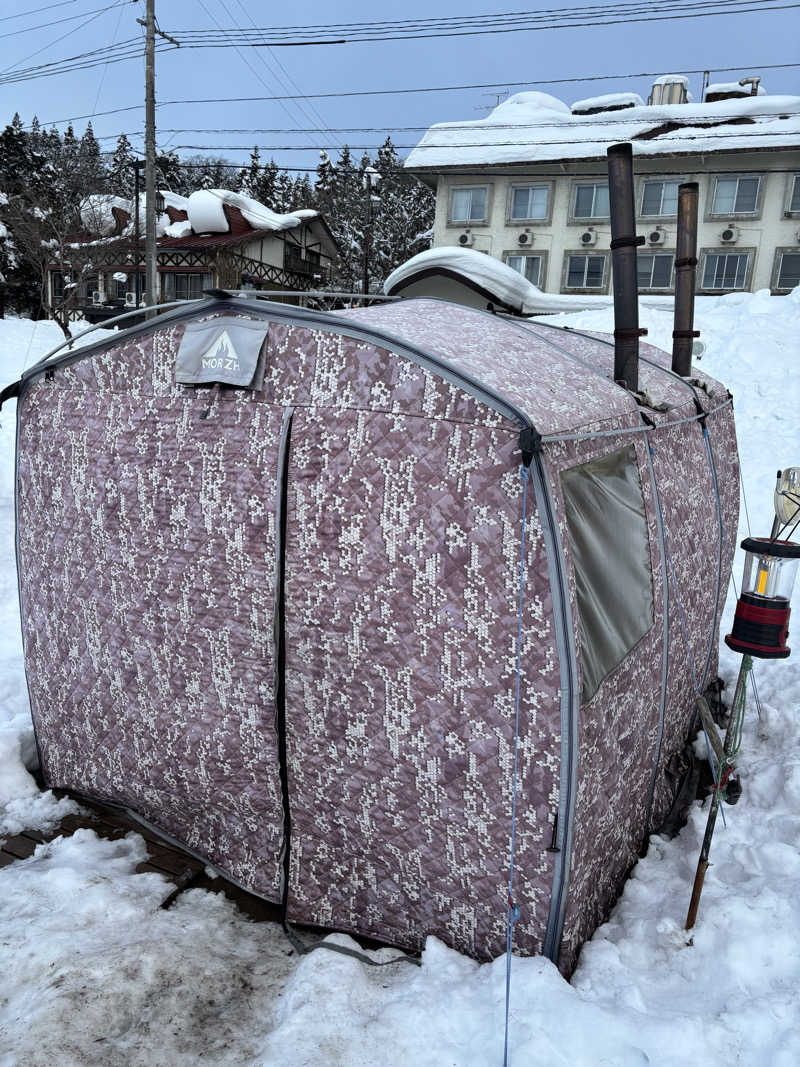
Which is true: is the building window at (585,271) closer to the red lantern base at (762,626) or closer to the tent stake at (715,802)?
the red lantern base at (762,626)

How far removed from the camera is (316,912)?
340cm

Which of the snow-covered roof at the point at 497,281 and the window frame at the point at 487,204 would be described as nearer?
the snow-covered roof at the point at 497,281

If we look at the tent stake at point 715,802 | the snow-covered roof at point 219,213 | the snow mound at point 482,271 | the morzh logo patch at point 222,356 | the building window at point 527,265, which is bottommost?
the tent stake at point 715,802

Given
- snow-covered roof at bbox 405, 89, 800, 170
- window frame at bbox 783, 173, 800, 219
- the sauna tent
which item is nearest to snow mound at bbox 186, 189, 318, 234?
snow-covered roof at bbox 405, 89, 800, 170

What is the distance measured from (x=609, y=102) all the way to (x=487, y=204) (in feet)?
22.2

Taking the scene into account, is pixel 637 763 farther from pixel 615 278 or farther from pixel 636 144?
pixel 636 144

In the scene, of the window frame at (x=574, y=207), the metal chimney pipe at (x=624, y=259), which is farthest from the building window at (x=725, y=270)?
the metal chimney pipe at (x=624, y=259)

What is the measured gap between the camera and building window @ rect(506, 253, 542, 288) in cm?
2431

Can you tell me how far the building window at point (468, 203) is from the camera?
2414 cm

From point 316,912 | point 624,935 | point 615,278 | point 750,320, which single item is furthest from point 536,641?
point 750,320

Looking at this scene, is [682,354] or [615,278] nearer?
[615,278]

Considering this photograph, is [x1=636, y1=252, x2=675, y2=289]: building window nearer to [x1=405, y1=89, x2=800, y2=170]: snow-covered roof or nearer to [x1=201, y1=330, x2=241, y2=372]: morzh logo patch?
[x1=405, y1=89, x2=800, y2=170]: snow-covered roof

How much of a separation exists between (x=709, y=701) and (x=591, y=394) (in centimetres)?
314

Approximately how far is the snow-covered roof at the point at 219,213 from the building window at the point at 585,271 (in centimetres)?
1063
